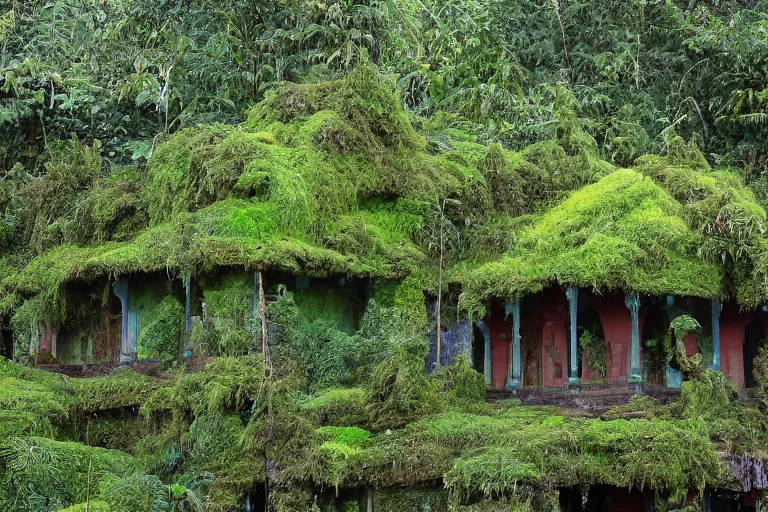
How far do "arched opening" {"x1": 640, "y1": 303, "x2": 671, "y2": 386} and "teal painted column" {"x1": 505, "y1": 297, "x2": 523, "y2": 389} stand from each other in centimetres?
235

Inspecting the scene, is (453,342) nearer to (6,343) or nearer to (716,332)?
(716,332)

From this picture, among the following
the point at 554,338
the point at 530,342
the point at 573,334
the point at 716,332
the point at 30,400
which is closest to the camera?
the point at 30,400

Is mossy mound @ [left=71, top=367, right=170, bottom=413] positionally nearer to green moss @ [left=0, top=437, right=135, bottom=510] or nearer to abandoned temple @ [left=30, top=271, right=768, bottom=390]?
abandoned temple @ [left=30, top=271, right=768, bottom=390]

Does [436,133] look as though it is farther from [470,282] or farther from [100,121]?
[100,121]

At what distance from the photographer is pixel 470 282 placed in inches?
1015

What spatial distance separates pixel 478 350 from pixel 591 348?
2.93m

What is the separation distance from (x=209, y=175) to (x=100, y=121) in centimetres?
1206

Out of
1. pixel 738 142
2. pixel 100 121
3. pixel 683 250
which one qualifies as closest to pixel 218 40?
pixel 100 121

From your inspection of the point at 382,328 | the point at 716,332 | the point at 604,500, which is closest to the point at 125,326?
the point at 382,328

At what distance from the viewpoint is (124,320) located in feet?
89.8

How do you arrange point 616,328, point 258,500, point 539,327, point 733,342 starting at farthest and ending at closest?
point 539,327 < point 733,342 < point 616,328 < point 258,500

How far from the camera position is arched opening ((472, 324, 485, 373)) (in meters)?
27.7


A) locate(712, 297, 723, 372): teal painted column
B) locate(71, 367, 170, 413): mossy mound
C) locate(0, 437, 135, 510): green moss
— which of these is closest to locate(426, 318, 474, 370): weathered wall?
locate(712, 297, 723, 372): teal painted column

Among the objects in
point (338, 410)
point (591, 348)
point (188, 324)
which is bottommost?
point (338, 410)
